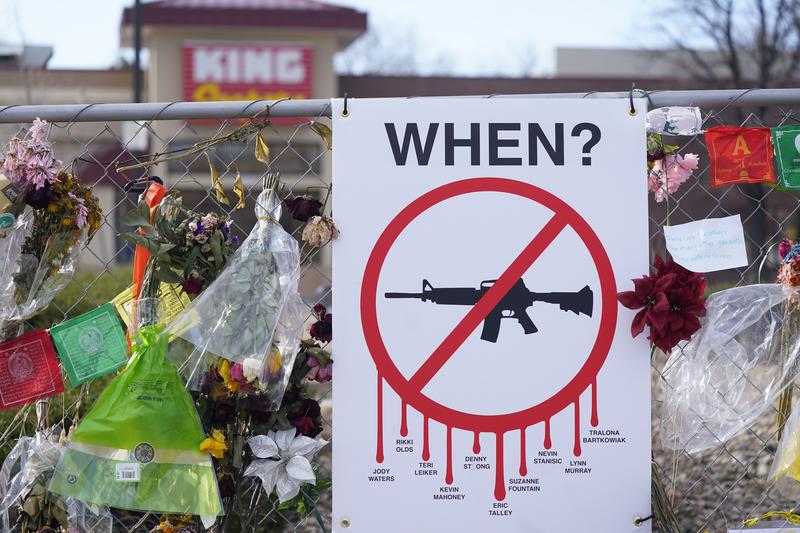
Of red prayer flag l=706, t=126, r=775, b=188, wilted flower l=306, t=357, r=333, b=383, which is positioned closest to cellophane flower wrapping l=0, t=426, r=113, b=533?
wilted flower l=306, t=357, r=333, b=383

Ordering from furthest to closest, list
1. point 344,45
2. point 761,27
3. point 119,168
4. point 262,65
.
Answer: point 344,45
point 262,65
point 761,27
point 119,168

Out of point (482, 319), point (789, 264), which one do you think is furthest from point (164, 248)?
point (789, 264)

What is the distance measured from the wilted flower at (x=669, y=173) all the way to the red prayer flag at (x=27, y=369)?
1873 mm

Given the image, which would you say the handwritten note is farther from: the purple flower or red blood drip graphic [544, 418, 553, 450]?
the purple flower

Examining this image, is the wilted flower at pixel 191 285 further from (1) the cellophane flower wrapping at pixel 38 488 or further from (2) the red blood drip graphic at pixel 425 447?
(2) the red blood drip graphic at pixel 425 447

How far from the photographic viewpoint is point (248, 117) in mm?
2664

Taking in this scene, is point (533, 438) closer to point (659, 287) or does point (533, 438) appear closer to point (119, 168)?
point (659, 287)

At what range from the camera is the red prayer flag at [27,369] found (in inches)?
104

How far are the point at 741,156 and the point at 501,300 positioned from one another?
878 mm

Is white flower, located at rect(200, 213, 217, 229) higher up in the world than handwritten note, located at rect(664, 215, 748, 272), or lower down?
higher up

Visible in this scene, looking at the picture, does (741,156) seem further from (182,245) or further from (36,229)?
(36,229)

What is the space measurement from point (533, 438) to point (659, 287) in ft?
1.84

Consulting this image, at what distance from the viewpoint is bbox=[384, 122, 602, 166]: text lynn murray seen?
2596 millimetres

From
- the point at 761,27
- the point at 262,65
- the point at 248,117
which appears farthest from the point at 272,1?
the point at 248,117
